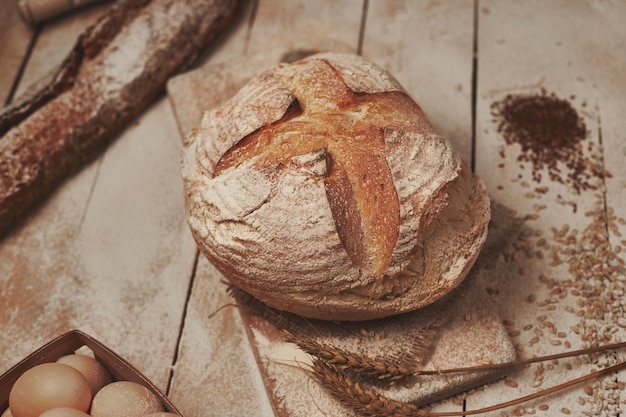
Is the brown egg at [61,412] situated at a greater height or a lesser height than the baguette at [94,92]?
lesser

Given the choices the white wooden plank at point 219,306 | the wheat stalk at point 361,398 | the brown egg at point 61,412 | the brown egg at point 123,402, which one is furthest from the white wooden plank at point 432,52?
the brown egg at point 61,412

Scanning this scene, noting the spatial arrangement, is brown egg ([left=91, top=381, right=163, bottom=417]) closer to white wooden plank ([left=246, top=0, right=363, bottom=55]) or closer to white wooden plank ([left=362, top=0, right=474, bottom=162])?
white wooden plank ([left=362, top=0, right=474, bottom=162])

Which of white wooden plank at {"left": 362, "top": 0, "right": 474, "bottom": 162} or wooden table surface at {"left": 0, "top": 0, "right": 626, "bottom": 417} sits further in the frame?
white wooden plank at {"left": 362, "top": 0, "right": 474, "bottom": 162}

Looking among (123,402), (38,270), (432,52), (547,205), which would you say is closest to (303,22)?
(432,52)

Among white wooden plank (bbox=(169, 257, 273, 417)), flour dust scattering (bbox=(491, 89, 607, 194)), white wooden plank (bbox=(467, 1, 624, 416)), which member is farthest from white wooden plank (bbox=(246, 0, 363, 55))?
white wooden plank (bbox=(169, 257, 273, 417))

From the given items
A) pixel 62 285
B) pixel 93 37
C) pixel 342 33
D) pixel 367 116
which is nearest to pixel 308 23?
pixel 342 33

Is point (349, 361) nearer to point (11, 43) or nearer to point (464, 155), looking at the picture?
point (464, 155)

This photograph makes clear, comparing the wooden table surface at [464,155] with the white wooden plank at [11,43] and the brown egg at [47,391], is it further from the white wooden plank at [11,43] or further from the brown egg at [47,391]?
the brown egg at [47,391]
